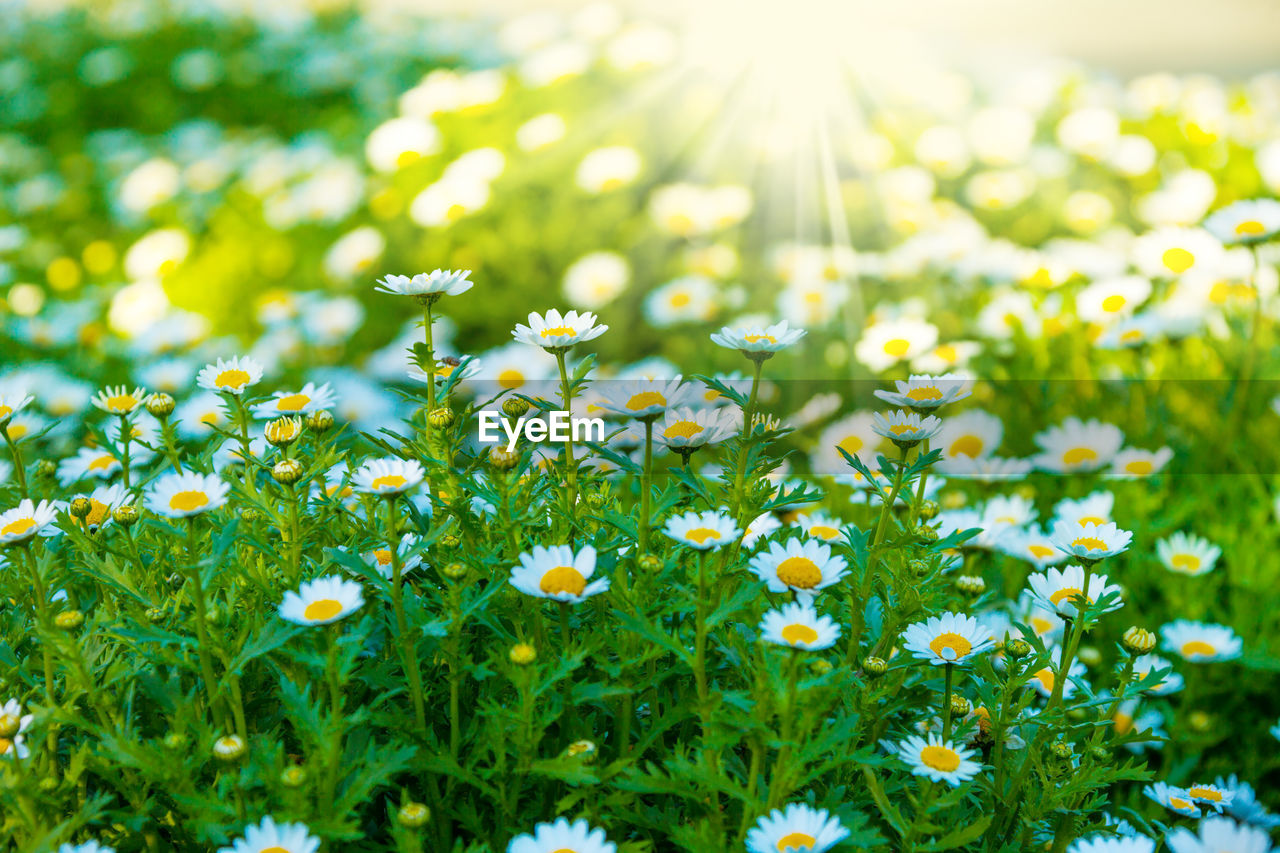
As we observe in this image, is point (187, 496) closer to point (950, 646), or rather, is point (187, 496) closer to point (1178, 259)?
point (950, 646)

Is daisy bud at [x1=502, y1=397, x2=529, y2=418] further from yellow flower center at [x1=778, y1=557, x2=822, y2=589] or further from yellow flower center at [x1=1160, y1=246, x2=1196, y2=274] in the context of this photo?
yellow flower center at [x1=1160, y1=246, x2=1196, y2=274]

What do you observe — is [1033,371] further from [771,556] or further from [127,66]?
[127,66]

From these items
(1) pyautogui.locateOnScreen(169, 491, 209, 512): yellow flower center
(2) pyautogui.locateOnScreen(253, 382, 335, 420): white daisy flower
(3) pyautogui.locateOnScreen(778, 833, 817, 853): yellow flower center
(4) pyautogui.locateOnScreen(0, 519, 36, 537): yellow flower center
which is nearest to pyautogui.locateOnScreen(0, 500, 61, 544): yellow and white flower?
(4) pyautogui.locateOnScreen(0, 519, 36, 537): yellow flower center

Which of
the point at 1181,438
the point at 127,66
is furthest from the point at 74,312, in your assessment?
the point at 127,66

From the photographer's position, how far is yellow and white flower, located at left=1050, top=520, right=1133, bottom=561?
5.16 feet

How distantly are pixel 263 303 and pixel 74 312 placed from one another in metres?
0.84

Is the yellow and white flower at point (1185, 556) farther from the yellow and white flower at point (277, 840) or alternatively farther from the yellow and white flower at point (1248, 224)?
the yellow and white flower at point (277, 840)

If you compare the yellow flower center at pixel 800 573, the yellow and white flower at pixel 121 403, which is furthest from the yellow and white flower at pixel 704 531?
the yellow and white flower at pixel 121 403

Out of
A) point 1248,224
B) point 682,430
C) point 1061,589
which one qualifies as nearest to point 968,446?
point 1248,224

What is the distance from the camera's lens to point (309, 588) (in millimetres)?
1392

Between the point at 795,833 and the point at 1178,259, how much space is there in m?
3.03

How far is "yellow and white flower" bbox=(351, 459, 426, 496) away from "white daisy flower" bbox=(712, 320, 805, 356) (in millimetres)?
491

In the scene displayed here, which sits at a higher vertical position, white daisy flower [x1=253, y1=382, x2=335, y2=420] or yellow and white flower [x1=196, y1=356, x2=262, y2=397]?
yellow and white flower [x1=196, y1=356, x2=262, y2=397]

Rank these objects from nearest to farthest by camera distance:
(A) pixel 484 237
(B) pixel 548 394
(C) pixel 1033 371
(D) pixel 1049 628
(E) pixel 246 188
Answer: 1. (D) pixel 1049 628
2. (B) pixel 548 394
3. (C) pixel 1033 371
4. (A) pixel 484 237
5. (E) pixel 246 188
